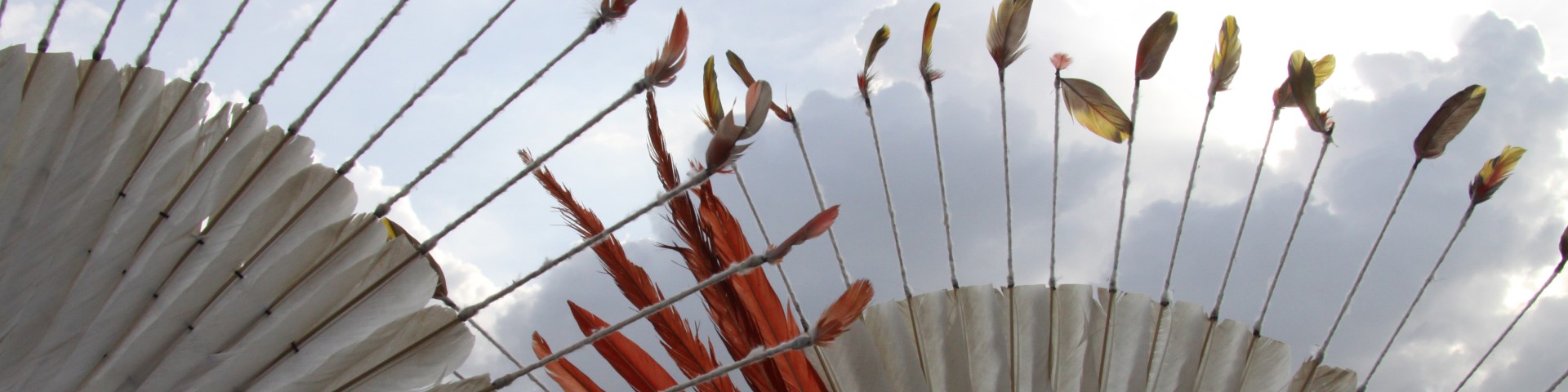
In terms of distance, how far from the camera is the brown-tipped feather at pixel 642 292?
185 inches

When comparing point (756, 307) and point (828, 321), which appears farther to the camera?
Result: point (756, 307)

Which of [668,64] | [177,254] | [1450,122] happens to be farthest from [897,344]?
[177,254]

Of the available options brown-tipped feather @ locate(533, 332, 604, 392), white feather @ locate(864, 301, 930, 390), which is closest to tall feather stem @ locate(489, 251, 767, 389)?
brown-tipped feather @ locate(533, 332, 604, 392)

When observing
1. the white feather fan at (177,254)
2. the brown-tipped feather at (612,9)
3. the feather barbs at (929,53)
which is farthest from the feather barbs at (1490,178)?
the white feather fan at (177,254)

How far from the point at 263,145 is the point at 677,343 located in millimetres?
2156

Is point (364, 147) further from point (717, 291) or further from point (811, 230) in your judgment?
point (717, 291)

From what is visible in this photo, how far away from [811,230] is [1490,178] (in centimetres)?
381

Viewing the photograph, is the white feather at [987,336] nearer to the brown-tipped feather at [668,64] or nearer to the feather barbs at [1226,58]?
the feather barbs at [1226,58]

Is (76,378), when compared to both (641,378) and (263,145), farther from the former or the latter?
(641,378)

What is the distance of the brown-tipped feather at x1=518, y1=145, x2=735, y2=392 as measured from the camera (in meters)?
4.70

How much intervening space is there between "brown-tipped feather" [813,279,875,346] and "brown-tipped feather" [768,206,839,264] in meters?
0.18

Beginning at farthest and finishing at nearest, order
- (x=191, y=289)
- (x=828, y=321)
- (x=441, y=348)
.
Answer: (x=441, y=348), (x=191, y=289), (x=828, y=321)

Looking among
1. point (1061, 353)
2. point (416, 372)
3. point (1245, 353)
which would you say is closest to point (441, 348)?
point (416, 372)

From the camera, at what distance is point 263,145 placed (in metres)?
3.14
